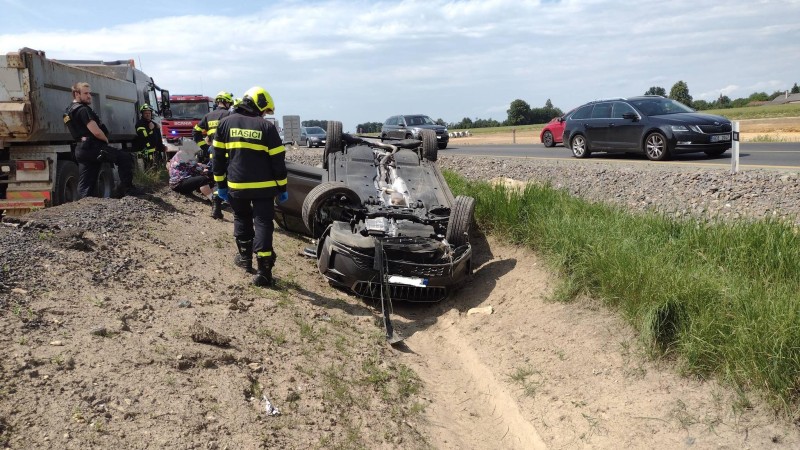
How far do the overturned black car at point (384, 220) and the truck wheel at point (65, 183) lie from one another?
11.1 ft

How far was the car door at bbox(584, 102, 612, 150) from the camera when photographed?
51.0 feet

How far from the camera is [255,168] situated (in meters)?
6.47

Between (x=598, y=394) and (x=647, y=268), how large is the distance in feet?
3.71

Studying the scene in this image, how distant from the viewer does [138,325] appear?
462 centimetres

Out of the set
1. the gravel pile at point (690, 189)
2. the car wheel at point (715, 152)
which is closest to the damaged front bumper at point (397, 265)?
the gravel pile at point (690, 189)

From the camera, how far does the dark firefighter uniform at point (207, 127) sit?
10.2 metres

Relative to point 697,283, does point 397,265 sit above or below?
below

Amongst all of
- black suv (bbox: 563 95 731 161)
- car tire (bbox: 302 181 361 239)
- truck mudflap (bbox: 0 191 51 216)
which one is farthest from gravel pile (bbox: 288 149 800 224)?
truck mudflap (bbox: 0 191 51 216)

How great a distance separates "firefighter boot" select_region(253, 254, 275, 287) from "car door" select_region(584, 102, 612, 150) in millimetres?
10998

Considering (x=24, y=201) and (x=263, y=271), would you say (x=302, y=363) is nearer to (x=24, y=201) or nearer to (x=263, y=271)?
(x=263, y=271)

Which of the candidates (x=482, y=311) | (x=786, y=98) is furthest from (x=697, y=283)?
(x=786, y=98)

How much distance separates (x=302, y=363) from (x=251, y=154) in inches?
94.0

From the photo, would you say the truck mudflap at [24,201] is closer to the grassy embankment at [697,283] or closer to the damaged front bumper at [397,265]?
the damaged front bumper at [397,265]

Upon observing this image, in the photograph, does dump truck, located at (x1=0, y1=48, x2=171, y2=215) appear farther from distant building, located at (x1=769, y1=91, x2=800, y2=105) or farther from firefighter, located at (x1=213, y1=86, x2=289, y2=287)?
distant building, located at (x1=769, y1=91, x2=800, y2=105)
